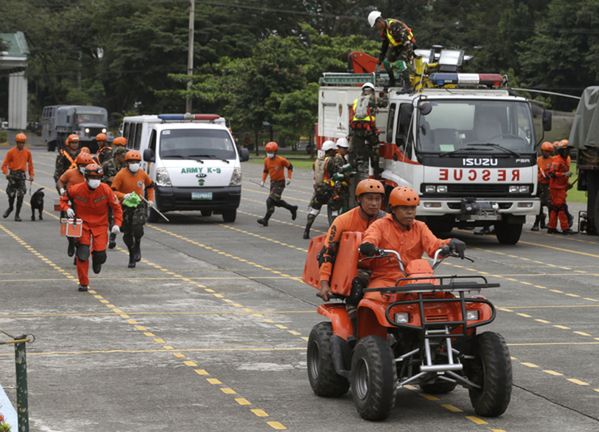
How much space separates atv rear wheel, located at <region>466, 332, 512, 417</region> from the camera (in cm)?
974

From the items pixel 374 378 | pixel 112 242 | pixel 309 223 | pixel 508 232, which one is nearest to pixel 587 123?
pixel 508 232

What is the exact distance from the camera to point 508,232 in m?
24.8

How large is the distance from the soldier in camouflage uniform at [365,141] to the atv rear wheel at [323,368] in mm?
15059

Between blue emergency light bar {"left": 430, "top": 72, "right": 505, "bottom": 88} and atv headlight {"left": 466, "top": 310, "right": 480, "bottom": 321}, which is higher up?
blue emergency light bar {"left": 430, "top": 72, "right": 505, "bottom": 88}

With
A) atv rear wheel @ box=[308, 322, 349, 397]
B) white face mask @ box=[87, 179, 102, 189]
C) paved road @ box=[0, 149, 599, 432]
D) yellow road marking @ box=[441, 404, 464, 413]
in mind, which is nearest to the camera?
paved road @ box=[0, 149, 599, 432]

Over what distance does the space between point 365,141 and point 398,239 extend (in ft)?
50.7

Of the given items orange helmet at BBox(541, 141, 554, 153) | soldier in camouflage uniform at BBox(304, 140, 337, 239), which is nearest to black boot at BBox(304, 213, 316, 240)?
soldier in camouflage uniform at BBox(304, 140, 337, 239)

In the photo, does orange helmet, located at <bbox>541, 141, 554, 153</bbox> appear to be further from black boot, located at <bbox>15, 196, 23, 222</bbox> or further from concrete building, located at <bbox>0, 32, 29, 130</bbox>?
concrete building, located at <bbox>0, 32, 29, 130</bbox>

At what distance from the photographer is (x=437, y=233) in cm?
2573

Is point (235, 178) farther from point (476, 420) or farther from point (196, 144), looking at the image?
point (476, 420)

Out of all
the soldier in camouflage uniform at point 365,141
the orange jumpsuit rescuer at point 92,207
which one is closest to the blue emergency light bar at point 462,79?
the soldier in camouflage uniform at point 365,141

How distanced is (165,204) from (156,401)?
18.8m

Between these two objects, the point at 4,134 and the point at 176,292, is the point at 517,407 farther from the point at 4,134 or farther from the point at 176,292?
the point at 4,134

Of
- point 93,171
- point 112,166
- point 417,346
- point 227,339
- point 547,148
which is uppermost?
point 547,148
